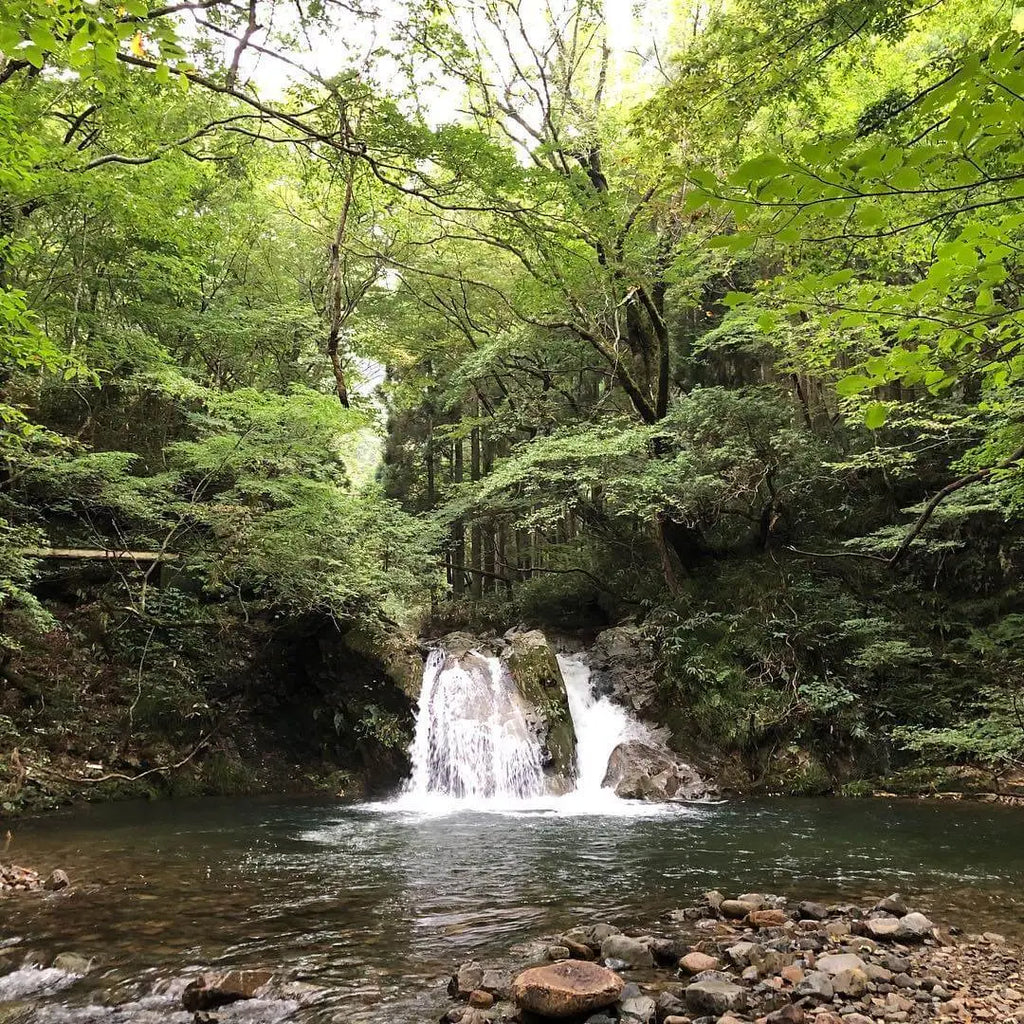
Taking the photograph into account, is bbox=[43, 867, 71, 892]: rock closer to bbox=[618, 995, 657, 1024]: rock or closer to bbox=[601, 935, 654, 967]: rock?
bbox=[601, 935, 654, 967]: rock

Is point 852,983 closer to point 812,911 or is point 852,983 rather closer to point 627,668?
point 812,911

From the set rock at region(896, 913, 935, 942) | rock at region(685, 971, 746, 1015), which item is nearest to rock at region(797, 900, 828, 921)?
rock at region(896, 913, 935, 942)

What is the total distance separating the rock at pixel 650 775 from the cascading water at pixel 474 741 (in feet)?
4.39

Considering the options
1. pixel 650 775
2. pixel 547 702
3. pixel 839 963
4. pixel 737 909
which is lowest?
pixel 650 775

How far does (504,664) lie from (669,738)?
3434 millimetres

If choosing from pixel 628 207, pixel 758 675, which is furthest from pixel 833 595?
pixel 628 207

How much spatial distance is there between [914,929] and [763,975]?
51.7 inches

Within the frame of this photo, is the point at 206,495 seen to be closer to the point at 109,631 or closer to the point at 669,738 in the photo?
the point at 109,631

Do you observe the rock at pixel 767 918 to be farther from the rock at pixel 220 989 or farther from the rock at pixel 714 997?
the rock at pixel 220 989

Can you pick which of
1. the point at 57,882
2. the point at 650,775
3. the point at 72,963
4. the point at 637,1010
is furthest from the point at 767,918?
the point at 650,775

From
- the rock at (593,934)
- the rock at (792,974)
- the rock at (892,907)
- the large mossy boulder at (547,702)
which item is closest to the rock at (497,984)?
the rock at (593,934)

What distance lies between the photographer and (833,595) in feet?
44.2

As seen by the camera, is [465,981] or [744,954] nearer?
[465,981]

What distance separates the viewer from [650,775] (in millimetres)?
11289
